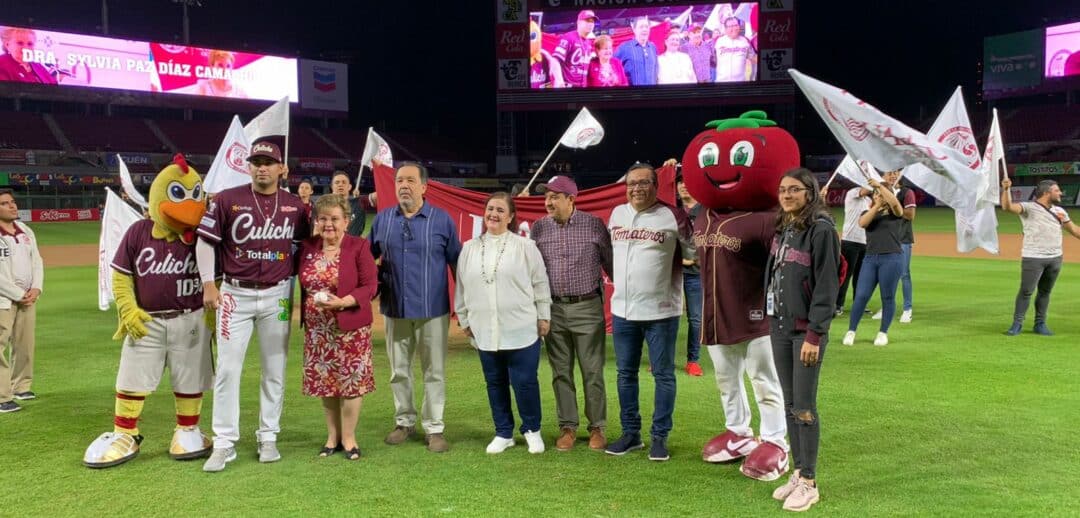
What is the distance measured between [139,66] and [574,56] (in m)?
24.0

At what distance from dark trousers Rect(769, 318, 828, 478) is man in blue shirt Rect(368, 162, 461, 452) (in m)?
2.31

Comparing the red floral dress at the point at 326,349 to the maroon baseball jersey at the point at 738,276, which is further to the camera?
the red floral dress at the point at 326,349

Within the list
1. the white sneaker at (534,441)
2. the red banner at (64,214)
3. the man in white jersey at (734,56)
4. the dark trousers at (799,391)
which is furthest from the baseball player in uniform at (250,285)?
the man in white jersey at (734,56)

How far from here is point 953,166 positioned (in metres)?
4.43

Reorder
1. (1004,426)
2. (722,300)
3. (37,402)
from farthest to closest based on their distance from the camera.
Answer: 1. (37,402)
2. (1004,426)
3. (722,300)

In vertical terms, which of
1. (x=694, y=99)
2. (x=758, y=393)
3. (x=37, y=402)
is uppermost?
(x=694, y=99)

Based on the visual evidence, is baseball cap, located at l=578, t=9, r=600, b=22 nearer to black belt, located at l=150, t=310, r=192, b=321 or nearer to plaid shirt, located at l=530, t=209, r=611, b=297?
plaid shirt, located at l=530, t=209, r=611, b=297

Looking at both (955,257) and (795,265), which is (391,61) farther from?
(795,265)

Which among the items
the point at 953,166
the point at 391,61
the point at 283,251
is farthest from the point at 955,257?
the point at 391,61

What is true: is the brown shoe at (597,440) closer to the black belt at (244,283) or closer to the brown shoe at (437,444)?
the brown shoe at (437,444)

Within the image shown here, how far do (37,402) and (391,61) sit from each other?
50263 millimetres

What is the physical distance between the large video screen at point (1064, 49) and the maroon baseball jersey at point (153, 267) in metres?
52.2

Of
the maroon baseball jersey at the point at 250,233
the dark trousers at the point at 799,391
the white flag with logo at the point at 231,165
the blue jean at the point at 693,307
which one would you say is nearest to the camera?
the dark trousers at the point at 799,391

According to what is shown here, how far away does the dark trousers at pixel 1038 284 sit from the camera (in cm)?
930
